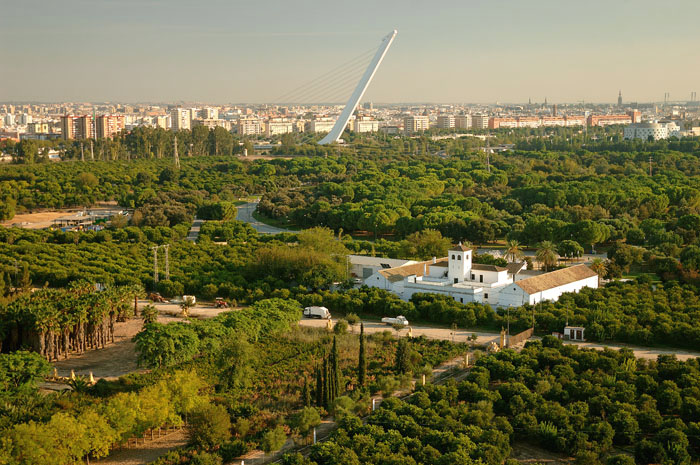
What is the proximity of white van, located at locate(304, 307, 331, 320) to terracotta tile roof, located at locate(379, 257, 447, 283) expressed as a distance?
206 centimetres

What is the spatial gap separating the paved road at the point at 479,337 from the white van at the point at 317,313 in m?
0.21

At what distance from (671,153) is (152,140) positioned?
33.0m

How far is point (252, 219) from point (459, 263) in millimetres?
16076

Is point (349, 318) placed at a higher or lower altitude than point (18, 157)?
lower

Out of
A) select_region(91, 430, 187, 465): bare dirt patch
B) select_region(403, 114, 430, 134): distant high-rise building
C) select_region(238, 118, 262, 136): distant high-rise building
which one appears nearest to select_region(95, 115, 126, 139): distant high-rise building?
select_region(238, 118, 262, 136): distant high-rise building

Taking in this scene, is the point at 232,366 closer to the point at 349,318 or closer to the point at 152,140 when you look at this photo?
the point at 349,318

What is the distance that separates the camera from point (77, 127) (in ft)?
230

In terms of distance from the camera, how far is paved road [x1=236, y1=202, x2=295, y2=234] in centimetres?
2947

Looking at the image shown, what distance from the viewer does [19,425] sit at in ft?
31.8

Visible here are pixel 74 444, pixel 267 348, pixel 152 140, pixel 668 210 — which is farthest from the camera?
pixel 152 140

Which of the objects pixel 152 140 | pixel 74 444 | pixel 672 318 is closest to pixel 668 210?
pixel 672 318

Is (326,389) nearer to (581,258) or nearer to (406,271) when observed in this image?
(406,271)

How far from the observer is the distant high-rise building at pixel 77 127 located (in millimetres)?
69125

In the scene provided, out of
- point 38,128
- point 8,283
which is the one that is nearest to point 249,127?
point 38,128
